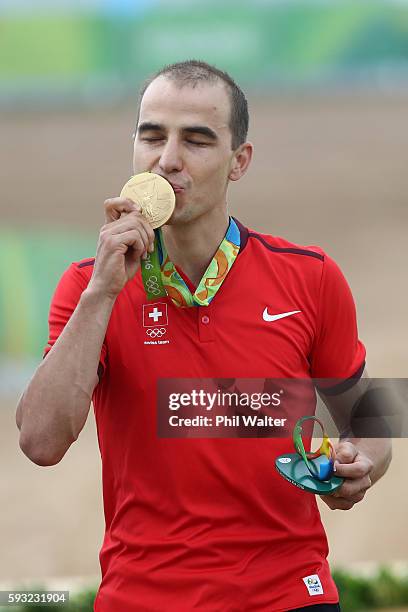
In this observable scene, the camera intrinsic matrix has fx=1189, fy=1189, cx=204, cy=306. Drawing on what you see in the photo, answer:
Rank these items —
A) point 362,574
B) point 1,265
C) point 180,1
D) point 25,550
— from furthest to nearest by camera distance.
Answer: point 180,1 < point 1,265 < point 25,550 < point 362,574

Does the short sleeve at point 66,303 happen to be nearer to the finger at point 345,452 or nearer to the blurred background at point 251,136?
the finger at point 345,452

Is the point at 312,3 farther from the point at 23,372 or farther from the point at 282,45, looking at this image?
the point at 23,372

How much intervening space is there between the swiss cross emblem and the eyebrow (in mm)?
605

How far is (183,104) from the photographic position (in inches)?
164

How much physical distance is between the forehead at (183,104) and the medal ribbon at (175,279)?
40 centimetres

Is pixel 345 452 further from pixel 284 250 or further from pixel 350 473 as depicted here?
pixel 284 250

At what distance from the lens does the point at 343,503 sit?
12.7ft

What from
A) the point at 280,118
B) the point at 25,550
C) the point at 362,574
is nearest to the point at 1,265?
the point at 25,550

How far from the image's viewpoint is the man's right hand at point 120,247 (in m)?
3.87

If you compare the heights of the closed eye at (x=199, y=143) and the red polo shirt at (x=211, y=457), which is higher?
the closed eye at (x=199, y=143)

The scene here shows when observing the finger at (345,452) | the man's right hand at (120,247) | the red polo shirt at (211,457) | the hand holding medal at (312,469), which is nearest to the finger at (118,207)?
the man's right hand at (120,247)

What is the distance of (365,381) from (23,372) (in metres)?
10.1

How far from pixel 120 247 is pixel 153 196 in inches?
8.3

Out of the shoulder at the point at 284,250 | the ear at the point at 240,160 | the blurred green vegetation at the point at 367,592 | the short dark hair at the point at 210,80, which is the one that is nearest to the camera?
the short dark hair at the point at 210,80
